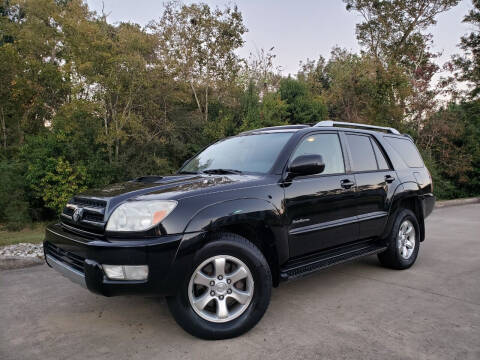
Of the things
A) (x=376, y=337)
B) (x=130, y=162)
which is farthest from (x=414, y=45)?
(x=376, y=337)

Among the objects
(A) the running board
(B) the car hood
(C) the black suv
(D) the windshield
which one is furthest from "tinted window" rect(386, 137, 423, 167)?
(B) the car hood

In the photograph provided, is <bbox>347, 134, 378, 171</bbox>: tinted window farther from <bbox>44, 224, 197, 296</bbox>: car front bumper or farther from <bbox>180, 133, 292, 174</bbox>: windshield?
<bbox>44, 224, 197, 296</bbox>: car front bumper

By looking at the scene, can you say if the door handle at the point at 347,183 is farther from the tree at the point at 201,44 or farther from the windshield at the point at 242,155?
the tree at the point at 201,44

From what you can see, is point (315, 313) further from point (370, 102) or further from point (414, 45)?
point (414, 45)

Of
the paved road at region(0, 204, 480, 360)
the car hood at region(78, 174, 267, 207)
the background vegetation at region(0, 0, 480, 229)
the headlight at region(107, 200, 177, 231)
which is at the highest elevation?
the background vegetation at region(0, 0, 480, 229)

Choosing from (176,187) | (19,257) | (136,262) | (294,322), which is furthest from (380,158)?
(19,257)

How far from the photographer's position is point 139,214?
2723mm

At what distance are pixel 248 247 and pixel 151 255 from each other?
2.59 feet

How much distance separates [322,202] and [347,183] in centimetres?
51

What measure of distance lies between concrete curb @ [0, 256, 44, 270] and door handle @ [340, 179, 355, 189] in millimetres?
4227

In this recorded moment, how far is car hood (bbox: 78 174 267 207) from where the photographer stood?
2863 mm

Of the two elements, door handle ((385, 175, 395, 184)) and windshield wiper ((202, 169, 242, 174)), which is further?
door handle ((385, 175, 395, 184))

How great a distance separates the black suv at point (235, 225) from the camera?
2656 millimetres

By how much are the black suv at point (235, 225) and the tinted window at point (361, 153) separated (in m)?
0.02
